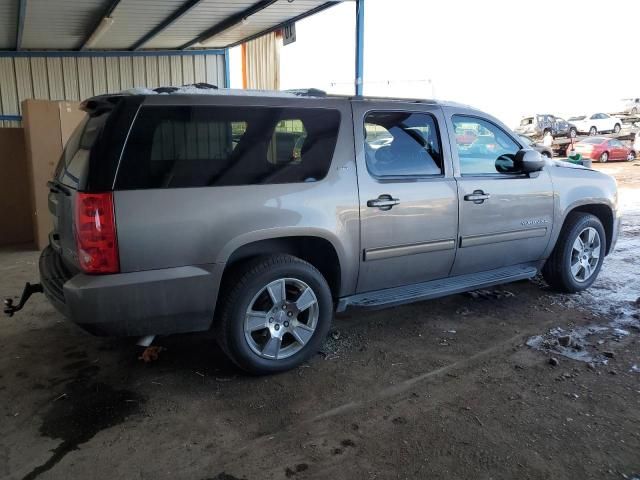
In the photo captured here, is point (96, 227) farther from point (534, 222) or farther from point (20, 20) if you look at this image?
point (20, 20)

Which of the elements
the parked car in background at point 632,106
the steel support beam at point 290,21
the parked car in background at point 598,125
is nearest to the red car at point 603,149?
the parked car in background at point 598,125

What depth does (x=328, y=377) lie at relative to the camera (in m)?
3.78

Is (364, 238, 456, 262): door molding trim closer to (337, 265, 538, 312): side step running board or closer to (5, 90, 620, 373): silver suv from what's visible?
(5, 90, 620, 373): silver suv

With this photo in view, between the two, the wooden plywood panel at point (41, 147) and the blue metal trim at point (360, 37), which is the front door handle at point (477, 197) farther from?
the blue metal trim at point (360, 37)

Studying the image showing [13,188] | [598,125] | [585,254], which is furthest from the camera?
[598,125]

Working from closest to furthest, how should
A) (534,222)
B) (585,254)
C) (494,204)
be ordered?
(494,204)
(534,222)
(585,254)

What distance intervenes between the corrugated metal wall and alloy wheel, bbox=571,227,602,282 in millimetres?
13311

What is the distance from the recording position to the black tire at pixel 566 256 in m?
5.36

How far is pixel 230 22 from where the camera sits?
12.6 m

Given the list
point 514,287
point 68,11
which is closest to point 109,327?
point 514,287

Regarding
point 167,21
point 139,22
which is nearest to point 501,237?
point 167,21

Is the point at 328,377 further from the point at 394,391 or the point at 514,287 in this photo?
the point at 514,287

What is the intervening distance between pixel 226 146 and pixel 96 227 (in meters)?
0.95

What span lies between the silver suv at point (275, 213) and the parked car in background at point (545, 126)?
31.1 m
